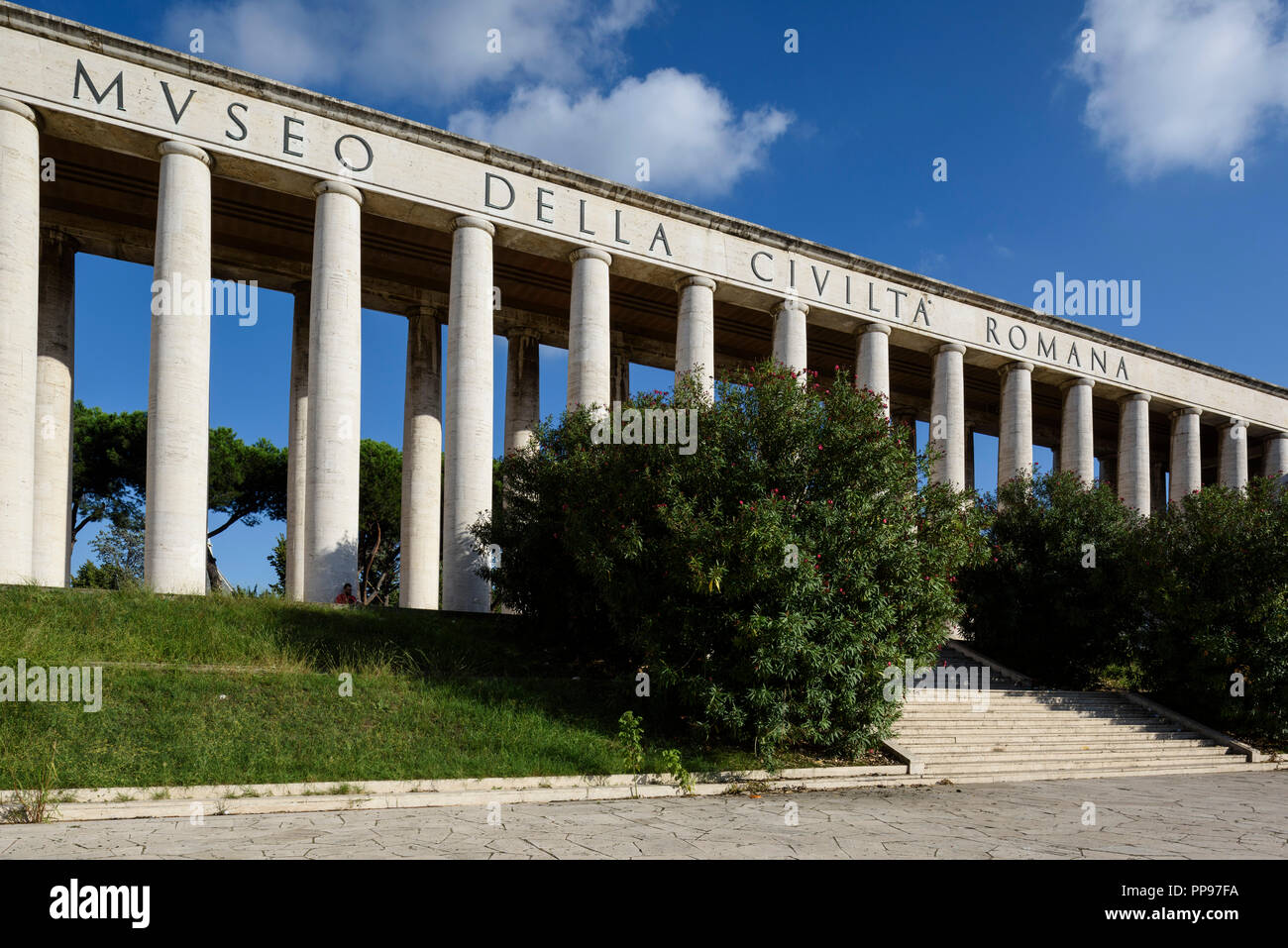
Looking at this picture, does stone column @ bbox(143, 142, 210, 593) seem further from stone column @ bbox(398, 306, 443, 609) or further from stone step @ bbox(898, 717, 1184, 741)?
stone step @ bbox(898, 717, 1184, 741)

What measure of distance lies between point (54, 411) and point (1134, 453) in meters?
39.0

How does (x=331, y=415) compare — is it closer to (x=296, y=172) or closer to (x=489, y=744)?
(x=296, y=172)

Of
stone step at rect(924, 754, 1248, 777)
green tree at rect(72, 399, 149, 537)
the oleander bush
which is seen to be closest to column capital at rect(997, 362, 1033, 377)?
stone step at rect(924, 754, 1248, 777)

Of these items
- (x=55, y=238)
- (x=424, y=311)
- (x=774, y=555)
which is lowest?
(x=774, y=555)

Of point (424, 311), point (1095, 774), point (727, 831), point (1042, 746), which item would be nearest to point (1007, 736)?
point (1042, 746)

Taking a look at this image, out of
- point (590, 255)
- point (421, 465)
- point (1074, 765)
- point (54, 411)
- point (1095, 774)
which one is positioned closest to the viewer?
point (1095, 774)

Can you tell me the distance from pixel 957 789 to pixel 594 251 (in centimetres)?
1893

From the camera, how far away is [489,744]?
47.0 feet

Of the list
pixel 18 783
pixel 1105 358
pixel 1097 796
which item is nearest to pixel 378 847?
pixel 18 783

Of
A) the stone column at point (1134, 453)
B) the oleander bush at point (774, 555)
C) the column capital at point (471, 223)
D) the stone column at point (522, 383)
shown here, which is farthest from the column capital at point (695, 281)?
the stone column at point (1134, 453)

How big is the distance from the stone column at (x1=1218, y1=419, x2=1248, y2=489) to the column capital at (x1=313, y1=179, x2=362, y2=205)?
127 ft

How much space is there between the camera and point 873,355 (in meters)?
33.8

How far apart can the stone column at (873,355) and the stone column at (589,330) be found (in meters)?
9.93

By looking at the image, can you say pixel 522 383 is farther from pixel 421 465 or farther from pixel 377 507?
pixel 377 507
